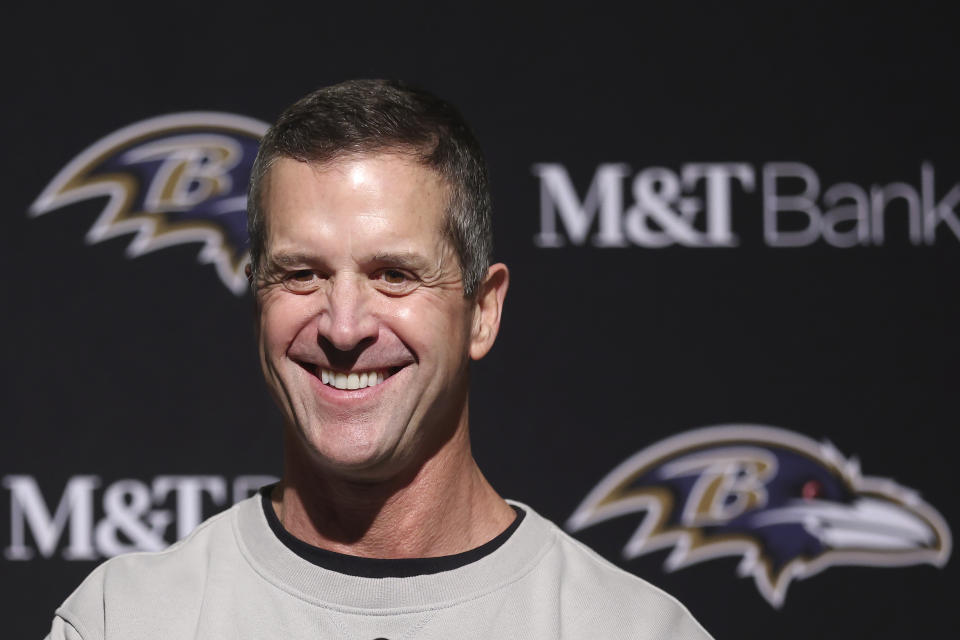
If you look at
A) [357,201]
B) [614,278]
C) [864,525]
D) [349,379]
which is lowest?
[864,525]

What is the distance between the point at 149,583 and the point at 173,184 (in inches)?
52.9

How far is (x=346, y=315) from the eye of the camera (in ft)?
4.11

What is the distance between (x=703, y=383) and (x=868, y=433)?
1.27ft

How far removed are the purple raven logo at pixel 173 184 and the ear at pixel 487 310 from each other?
1.18m

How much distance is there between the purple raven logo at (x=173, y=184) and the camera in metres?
2.51

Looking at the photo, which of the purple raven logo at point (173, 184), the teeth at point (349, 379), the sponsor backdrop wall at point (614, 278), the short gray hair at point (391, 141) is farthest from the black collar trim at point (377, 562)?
the purple raven logo at point (173, 184)

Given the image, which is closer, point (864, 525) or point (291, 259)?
point (291, 259)

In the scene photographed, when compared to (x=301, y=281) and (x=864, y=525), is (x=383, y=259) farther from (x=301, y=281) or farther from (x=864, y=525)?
(x=864, y=525)

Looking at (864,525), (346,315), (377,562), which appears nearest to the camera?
(346,315)

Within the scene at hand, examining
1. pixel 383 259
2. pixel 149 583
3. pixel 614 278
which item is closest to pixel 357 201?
pixel 383 259

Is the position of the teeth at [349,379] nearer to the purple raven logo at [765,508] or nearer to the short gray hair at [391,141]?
the short gray hair at [391,141]

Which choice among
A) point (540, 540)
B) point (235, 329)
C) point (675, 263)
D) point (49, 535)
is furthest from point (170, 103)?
point (540, 540)

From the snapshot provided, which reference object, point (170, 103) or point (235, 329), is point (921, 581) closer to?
point (235, 329)

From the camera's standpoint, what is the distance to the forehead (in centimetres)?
126
